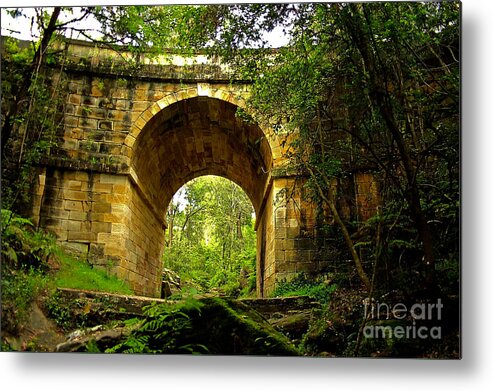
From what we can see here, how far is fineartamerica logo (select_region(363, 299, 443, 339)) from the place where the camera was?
351 cm

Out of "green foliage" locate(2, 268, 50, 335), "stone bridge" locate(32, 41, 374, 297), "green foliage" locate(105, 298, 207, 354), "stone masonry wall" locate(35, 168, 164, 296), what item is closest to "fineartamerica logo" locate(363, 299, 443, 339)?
"stone bridge" locate(32, 41, 374, 297)

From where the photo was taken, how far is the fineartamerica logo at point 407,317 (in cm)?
351

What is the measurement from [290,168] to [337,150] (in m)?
0.62

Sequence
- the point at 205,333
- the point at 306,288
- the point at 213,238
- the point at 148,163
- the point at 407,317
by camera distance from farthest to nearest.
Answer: the point at 148,163 < the point at 213,238 < the point at 306,288 < the point at 205,333 < the point at 407,317

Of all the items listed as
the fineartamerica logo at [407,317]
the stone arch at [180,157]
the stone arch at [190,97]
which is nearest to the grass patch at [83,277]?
the stone arch at [180,157]

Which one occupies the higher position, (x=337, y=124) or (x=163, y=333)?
(x=337, y=124)

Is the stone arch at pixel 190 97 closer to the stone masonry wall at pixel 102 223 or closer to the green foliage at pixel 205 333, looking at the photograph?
the stone masonry wall at pixel 102 223

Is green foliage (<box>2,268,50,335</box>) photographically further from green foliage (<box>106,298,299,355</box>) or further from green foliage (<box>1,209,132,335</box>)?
green foliage (<box>106,298,299,355</box>)

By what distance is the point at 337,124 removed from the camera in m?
4.23

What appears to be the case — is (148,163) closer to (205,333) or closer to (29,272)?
(29,272)

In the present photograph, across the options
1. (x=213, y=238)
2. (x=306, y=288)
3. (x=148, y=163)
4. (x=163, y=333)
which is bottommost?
(x=163, y=333)

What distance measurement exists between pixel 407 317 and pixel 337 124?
1825 millimetres

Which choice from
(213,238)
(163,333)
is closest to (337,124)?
(213,238)

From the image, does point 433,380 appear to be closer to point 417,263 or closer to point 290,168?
point 417,263
